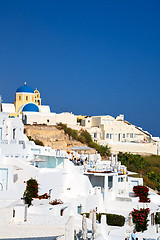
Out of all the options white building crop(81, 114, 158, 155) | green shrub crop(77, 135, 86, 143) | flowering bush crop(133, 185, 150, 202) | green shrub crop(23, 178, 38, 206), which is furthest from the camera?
white building crop(81, 114, 158, 155)

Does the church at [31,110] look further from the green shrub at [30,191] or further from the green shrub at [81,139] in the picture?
the green shrub at [30,191]

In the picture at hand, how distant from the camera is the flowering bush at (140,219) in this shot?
2322cm

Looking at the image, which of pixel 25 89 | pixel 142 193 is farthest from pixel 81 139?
pixel 142 193

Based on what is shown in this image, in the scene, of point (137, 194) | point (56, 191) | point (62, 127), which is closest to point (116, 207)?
point (137, 194)

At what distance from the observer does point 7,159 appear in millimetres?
24953

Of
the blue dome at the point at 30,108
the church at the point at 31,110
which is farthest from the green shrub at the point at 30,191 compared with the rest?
the blue dome at the point at 30,108

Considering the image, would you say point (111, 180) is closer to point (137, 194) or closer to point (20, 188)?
point (137, 194)

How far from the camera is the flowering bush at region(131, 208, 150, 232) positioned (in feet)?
76.2

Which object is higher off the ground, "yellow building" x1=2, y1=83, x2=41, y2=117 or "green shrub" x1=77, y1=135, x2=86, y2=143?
"yellow building" x1=2, y1=83, x2=41, y2=117

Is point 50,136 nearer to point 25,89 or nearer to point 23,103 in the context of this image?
point 23,103

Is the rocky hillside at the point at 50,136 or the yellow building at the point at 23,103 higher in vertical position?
the yellow building at the point at 23,103

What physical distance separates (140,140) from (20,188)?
38507 millimetres

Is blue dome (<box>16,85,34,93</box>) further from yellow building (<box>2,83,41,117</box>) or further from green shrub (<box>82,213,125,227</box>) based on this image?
green shrub (<box>82,213,125,227</box>)

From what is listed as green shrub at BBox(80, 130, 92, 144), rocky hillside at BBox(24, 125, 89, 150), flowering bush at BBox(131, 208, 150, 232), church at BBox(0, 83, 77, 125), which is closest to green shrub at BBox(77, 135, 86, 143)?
green shrub at BBox(80, 130, 92, 144)
